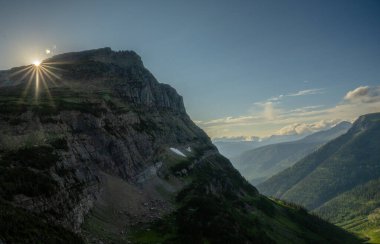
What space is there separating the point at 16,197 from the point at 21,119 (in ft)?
192

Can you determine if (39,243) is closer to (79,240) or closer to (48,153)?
(79,240)

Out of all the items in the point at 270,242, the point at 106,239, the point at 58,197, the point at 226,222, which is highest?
the point at 58,197

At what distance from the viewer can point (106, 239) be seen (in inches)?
3324

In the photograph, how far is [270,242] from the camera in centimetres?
17000

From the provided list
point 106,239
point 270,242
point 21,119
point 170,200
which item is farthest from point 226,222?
point 21,119

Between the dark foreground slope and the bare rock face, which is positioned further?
the bare rock face

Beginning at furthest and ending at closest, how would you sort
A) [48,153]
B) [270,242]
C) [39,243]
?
[270,242] → [48,153] → [39,243]

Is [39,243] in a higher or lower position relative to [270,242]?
higher

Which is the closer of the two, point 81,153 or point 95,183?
point 95,183

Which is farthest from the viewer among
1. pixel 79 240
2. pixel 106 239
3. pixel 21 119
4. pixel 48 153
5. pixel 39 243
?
pixel 21 119

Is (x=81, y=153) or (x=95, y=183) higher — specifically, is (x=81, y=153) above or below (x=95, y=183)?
above

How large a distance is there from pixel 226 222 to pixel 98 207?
59.3 m

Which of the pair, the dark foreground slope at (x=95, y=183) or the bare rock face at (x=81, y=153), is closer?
the dark foreground slope at (x=95, y=183)

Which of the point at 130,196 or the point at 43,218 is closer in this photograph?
the point at 43,218
